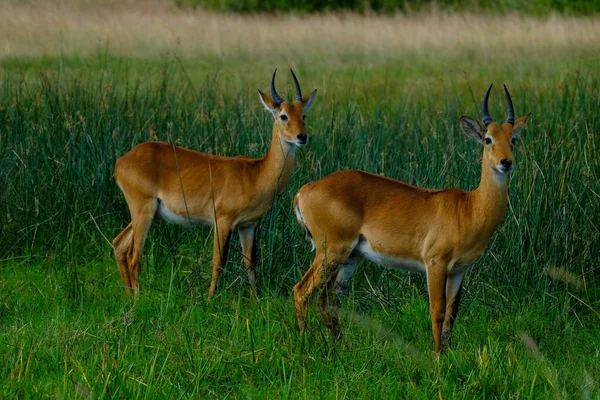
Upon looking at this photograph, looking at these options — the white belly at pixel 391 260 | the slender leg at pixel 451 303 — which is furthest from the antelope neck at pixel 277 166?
the slender leg at pixel 451 303

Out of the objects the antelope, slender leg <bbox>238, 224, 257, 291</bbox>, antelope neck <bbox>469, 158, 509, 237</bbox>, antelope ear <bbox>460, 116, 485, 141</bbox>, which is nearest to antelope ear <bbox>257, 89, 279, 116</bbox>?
the antelope

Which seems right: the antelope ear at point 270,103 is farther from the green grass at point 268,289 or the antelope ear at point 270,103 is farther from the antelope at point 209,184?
the green grass at point 268,289

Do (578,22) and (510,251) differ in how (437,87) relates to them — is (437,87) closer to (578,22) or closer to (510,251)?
(578,22)

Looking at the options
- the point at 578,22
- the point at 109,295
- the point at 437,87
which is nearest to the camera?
the point at 109,295

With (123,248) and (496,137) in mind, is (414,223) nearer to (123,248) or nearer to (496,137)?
(496,137)

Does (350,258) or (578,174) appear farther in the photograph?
(578,174)

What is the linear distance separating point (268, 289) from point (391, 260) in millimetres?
656

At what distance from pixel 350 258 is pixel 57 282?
1.91 metres

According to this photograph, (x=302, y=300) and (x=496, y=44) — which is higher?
(x=302, y=300)

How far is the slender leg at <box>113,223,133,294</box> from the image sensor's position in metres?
7.44

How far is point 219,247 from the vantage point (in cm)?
715

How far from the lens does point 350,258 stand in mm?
6391

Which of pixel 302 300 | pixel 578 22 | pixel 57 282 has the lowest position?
pixel 578 22

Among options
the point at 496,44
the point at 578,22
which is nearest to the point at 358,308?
the point at 496,44
